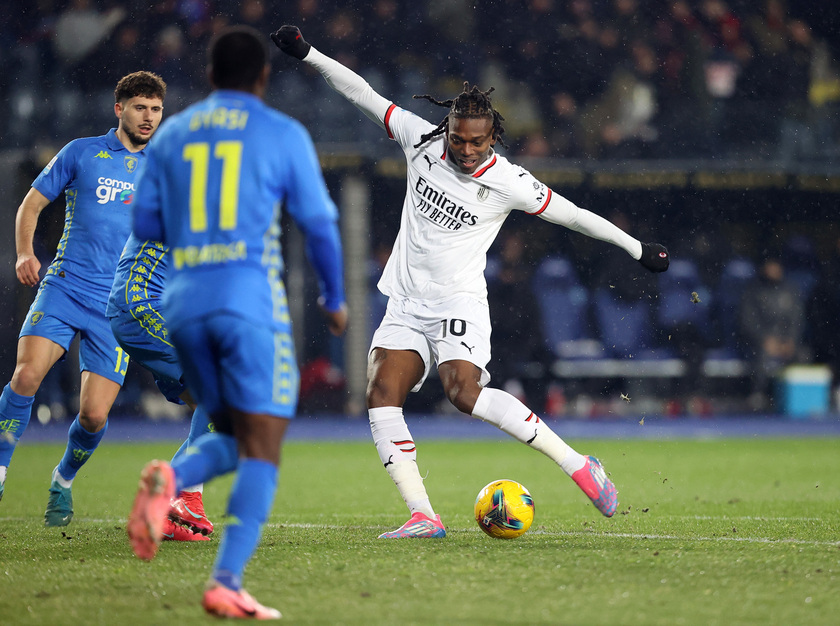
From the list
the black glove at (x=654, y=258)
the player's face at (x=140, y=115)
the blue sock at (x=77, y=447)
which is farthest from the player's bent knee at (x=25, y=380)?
the black glove at (x=654, y=258)

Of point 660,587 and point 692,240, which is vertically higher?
point 692,240

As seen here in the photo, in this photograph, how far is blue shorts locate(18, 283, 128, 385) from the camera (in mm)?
6035

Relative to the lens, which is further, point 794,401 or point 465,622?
point 794,401

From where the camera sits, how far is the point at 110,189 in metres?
6.11

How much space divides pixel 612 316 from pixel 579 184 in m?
3.34

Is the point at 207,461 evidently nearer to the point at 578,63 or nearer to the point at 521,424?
the point at 521,424

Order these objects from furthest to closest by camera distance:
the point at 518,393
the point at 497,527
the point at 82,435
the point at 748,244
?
1. the point at 748,244
2. the point at 518,393
3. the point at 82,435
4. the point at 497,527

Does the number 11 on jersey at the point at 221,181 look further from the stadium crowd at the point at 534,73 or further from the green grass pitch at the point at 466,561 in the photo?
the stadium crowd at the point at 534,73

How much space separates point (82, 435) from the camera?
6.06m

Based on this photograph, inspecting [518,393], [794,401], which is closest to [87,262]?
[518,393]

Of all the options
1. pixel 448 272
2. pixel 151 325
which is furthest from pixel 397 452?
pixel 151 325

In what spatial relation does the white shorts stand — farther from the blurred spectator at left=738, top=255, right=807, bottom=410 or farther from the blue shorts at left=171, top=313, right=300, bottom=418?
the blurred spectator at left=738, top=255, right=807, bottom=410

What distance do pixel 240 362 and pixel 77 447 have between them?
3070 millimetres

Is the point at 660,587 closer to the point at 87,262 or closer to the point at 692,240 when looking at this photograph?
the point at 87,262
